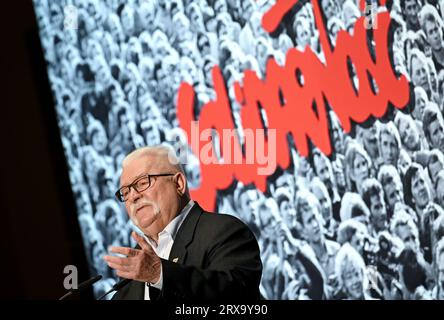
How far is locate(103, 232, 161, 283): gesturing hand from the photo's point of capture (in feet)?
6.09

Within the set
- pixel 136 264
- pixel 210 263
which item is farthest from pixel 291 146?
pixel 136 264

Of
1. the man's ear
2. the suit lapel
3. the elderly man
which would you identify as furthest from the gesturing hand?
the man's ear

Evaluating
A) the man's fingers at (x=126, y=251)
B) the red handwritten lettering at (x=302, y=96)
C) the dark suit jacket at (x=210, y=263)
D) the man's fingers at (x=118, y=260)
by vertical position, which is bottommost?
the dark suit jacket at (x=210, y=263)

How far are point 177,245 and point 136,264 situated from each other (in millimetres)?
373

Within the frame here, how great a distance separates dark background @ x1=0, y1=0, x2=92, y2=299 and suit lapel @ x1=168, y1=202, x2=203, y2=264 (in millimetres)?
A: 2096

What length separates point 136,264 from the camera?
73.7 inches

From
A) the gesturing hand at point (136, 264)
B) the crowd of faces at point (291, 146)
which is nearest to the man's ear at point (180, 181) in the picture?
the gesturing hand at point (136, 264)

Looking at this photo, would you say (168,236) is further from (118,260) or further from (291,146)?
(291,146)

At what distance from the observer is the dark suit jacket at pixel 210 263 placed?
195cm

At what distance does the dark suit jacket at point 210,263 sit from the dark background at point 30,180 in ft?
6.42

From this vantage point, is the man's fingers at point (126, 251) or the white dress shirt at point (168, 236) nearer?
the man's fingers at point (126, 251)

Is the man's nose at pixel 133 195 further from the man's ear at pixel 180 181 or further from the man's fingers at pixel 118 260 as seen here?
the man's fingers at pixel 118 260

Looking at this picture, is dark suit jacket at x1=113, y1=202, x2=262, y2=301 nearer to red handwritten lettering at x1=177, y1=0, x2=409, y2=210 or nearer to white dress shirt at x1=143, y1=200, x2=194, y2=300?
white dress shirt at x1=143, y1=200, x2=194, y2=300
